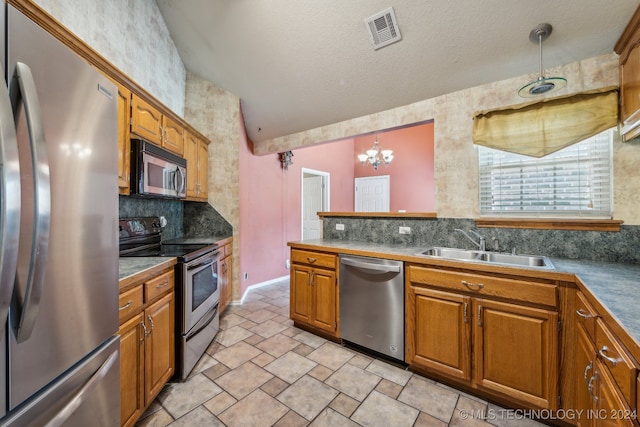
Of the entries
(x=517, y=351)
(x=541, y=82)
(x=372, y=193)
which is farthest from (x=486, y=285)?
(x=372, y=193)

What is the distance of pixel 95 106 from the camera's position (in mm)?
959

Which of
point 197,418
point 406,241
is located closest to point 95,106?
point 197,418

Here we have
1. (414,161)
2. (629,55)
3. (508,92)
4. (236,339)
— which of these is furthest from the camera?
(414,161)

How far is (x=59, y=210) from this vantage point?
2.61ft

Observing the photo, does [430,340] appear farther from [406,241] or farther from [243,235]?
[243,235]

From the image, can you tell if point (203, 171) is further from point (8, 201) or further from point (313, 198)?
point (313, 198)

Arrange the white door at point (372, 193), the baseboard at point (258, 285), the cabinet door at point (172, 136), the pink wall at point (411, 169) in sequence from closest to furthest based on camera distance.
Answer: the cabinet door at point (172, 136), the baseboard at point (258, 285), the pink wall at point (411, 169), the white door at point (372, 193)

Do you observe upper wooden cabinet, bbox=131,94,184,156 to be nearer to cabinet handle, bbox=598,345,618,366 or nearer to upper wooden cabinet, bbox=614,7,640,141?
cabinet handle, bbox=598,345,618,366

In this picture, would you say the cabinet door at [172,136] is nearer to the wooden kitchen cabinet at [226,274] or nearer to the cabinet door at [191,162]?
the cabinet door at [191,162]

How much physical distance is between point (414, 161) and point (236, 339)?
486 cm

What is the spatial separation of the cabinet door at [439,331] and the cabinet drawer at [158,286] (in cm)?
175

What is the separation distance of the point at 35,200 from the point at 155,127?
178 cm

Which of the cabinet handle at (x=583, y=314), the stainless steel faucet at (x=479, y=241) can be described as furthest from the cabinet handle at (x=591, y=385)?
the stainless steel faucet at (x=479, y=241)

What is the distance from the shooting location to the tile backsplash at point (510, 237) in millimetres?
1792
